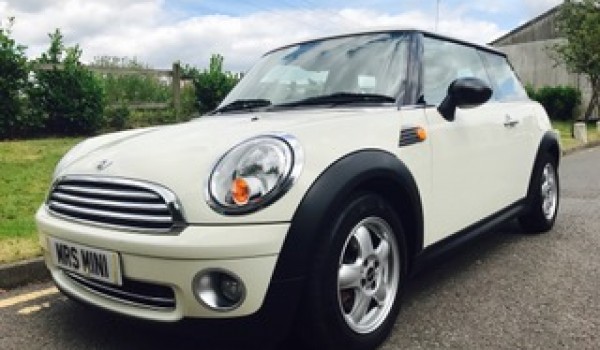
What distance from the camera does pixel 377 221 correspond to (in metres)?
2.65

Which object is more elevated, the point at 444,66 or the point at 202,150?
the point at 444,66

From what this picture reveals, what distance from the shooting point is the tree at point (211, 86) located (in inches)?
444

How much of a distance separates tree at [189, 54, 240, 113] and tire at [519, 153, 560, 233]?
7.27m

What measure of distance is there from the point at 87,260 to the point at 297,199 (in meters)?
0.90

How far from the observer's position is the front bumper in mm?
2162

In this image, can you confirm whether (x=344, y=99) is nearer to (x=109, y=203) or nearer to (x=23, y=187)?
(x=109, y=203)

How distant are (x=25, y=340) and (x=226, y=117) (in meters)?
1.50

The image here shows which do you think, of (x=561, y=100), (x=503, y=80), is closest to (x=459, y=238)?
(x=503, y=80)

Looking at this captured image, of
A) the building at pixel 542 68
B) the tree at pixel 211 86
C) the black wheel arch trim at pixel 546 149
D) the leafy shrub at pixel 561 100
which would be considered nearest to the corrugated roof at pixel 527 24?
the building at pixel 542 68

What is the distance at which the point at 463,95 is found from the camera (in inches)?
122

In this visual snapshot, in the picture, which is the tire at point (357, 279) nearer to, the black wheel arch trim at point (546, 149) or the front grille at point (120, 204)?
the front grille at point (120, 204)

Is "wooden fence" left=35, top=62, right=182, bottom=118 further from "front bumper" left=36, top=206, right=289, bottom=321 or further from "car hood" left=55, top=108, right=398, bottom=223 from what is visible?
"front bumper" left=36, top=206, right=289, bottom=321

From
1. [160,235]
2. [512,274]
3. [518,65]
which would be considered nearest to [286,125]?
[160,235]

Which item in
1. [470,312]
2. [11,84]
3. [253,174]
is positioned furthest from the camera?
[11,84]
